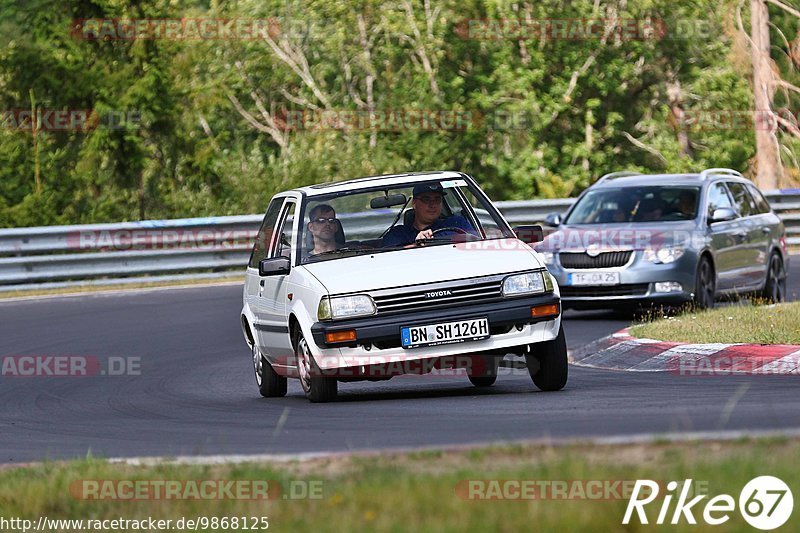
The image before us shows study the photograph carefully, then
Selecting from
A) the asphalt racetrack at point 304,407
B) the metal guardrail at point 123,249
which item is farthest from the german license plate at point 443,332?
the metal guardrail at point 123,249

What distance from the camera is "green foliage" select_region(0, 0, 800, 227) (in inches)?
1205

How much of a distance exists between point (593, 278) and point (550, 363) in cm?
708

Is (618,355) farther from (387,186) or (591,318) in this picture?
(591,318)

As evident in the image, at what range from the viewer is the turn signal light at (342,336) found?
10539 millimetres

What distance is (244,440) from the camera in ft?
28.7

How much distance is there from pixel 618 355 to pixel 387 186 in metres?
3.17

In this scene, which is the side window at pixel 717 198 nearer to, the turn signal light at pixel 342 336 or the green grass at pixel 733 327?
the green grass at pixel 733 327

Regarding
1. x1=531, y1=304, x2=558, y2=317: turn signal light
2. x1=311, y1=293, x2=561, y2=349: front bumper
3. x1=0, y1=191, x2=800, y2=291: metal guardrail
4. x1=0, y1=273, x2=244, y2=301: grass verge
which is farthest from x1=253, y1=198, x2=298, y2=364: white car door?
x1=0, y1=191, x2=800, y2=291: metal guardrail

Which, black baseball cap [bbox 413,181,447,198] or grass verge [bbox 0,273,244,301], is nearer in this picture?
black baseball cap [bbox 413,181,447,198]

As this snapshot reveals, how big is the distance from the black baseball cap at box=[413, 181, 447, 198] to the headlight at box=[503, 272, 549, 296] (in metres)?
1.44

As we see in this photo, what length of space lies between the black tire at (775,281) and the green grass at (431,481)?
13.1 meters

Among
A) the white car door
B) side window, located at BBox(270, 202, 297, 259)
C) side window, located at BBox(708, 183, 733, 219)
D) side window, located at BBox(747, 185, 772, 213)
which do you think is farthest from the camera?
side window, located at BBox(747, 185, 772, 213)

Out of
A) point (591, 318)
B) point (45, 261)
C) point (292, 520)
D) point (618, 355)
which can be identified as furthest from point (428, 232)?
point (45, 261)

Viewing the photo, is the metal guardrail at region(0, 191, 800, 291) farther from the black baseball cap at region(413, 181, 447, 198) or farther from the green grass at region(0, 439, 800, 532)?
the green grass at region(0, 439, 800, 532)
